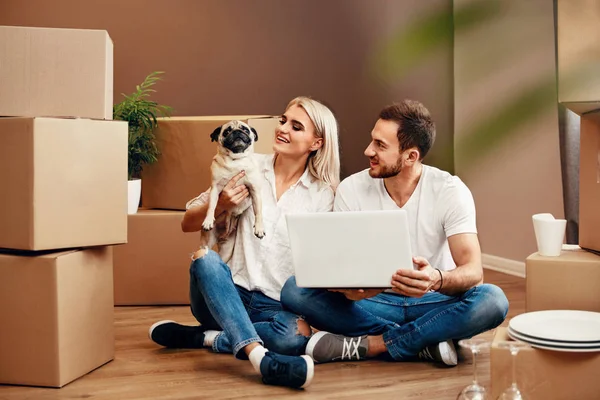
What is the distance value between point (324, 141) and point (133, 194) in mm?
1180

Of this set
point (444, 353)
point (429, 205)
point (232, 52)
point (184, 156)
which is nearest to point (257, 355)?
point (444, 353)

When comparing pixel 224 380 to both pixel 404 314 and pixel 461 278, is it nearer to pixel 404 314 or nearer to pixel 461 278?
pixel 404 314

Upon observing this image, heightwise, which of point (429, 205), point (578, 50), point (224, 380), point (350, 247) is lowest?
point (224, 380)

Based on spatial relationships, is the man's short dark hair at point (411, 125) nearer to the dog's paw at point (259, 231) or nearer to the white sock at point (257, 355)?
the dog's paw at point (259, 231)

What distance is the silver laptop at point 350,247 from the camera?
6.42 feet

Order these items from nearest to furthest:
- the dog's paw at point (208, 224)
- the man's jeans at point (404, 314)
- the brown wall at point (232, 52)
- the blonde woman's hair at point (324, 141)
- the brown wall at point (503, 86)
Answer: the brown wall at point (503, 86)
the man's jeans at point (404, 314)
the dog's paw at point (208, 224)
the blonde woman's hair at point (324, 141)
the brown wall at point (232, 52)

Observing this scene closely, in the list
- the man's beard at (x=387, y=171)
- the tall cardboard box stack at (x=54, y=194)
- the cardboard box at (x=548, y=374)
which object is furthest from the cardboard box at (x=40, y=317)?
the cardboard box at (x=548, y=374)

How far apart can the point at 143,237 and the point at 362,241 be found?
4.99 feet

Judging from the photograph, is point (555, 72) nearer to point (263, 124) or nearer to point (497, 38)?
point (497, 38)

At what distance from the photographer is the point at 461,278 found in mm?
2123

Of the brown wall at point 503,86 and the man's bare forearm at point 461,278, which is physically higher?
the brown wall at point 503,86

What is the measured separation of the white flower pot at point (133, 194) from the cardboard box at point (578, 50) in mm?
→ 2799

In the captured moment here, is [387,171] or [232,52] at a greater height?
[232,52]

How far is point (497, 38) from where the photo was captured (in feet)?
1.25
